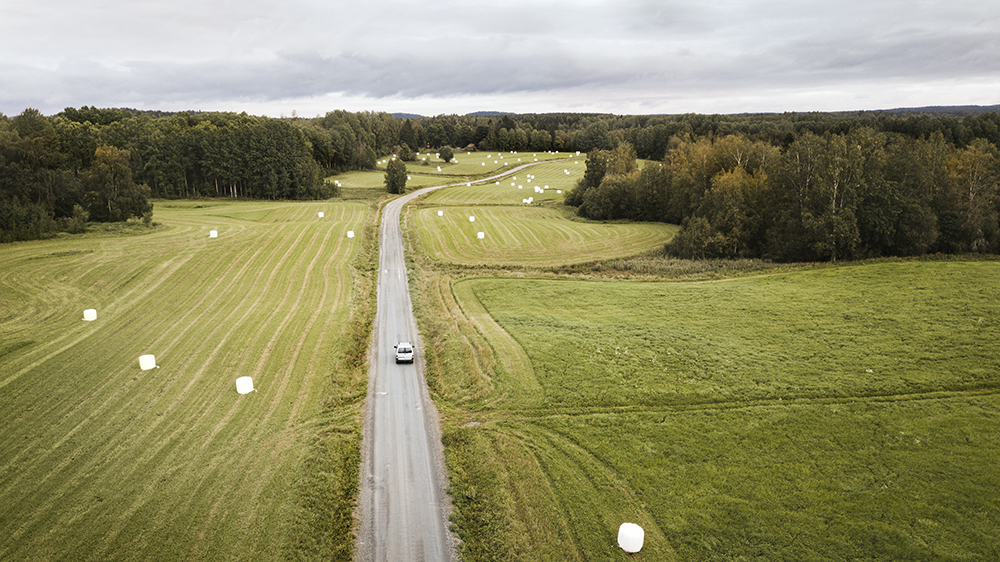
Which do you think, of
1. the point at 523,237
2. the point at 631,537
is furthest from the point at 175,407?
the point at 523,237

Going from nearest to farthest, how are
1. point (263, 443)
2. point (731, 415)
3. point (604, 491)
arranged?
point (604, 491), point (263, 443), point (731, 415)

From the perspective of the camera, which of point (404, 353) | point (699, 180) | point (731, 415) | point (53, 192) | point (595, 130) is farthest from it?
point (595, 130)

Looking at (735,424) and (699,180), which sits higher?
(699,180)

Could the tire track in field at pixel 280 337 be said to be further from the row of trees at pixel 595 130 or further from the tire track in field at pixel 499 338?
the row of trees at pixel 595 130

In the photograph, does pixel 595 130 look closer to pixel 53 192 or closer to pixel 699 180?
pixel 699 180

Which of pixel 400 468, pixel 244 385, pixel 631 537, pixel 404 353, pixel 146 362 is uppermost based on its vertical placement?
pixel 146 362

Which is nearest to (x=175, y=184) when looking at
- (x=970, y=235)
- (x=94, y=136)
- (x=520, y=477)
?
(x=94, y=136)

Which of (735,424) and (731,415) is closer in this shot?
(735,424)

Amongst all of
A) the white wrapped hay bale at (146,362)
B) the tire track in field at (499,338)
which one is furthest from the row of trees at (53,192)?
the tire track in field at (499,338)
